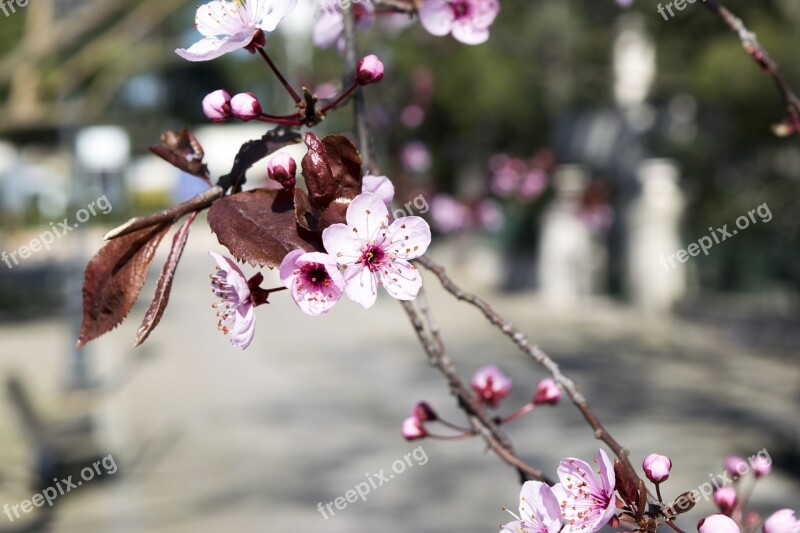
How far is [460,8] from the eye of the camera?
3.81 ft

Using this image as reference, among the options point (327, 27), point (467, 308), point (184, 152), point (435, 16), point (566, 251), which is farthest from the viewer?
point (467, 308)

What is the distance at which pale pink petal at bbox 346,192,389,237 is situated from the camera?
761 mm

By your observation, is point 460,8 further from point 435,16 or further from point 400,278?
point 400,278

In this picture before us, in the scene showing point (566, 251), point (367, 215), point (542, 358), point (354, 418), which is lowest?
point (542, 358)

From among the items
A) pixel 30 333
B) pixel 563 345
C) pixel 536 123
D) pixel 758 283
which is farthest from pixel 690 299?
pixel 30 333

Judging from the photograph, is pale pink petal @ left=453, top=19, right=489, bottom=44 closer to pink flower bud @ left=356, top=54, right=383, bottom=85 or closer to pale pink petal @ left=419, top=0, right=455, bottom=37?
pale pink petal @ left=419, top=0, right=455, bottom=37

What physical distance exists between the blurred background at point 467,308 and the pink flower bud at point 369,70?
71 cm

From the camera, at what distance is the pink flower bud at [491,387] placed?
135 cm

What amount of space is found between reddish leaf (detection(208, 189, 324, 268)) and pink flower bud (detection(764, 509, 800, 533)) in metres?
0.55

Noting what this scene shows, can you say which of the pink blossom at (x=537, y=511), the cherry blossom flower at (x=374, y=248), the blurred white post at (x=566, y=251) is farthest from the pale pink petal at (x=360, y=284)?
the blurred white post at (x=566, y=251)

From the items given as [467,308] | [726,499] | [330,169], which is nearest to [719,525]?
[726,499]

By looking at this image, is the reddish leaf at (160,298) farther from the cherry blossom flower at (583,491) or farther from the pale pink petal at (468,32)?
the pale pink petal at (468,32)

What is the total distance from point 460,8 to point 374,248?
495mm

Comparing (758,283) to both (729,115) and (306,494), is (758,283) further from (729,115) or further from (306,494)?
(306,494)
